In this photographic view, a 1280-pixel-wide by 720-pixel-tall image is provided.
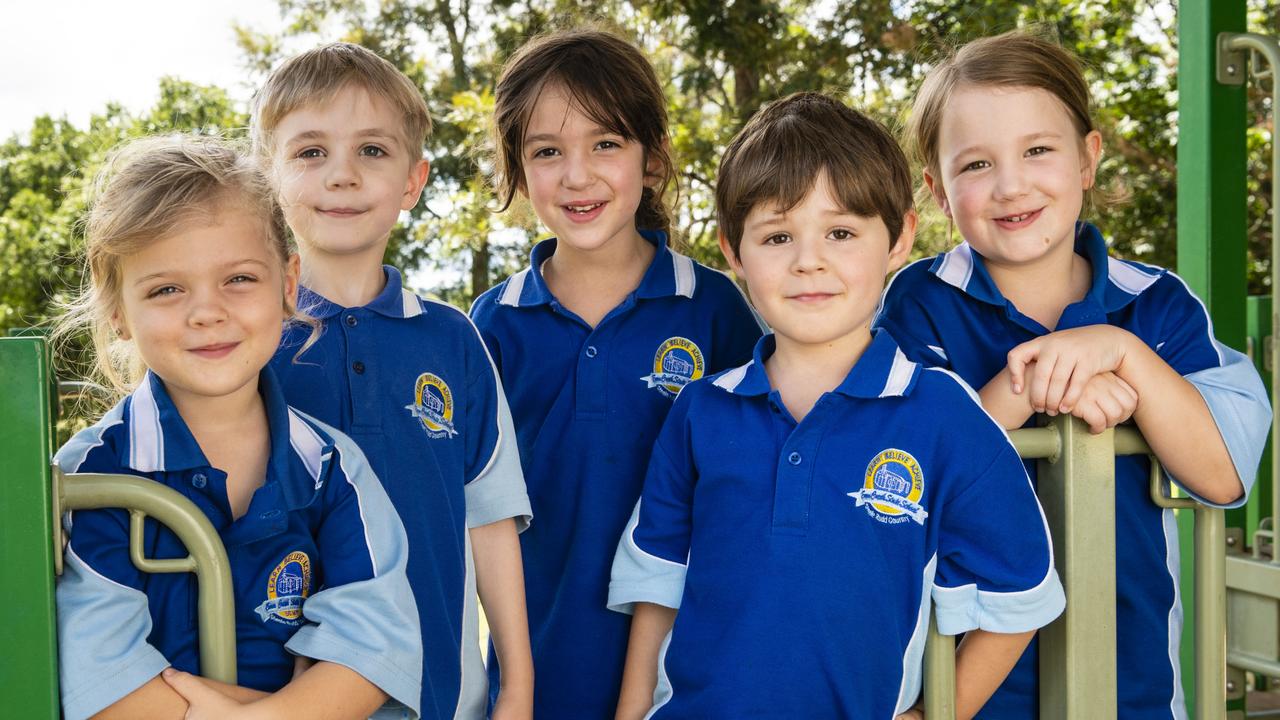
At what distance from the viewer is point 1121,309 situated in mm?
2141

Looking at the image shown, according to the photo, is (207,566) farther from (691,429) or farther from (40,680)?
(691,429)

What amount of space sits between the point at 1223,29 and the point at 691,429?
7.27ft

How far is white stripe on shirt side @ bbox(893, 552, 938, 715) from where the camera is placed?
1754 millimetres

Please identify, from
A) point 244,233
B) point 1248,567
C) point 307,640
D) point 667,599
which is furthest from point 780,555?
point 1248,567

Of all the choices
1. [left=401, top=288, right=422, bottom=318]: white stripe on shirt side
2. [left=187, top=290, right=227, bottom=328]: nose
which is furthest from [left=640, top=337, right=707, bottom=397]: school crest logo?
[left=187, top=290, right=227, bottom=328]: nose

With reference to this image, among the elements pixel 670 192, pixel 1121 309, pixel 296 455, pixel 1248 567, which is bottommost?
pixel 1248 567

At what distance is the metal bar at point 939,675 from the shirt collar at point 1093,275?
688 millimetres

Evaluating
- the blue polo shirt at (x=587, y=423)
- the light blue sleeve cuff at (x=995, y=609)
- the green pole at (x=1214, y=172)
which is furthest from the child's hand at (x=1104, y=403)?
the green pole at (x=1214, y=172)

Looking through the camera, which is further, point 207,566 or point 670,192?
point 670,192

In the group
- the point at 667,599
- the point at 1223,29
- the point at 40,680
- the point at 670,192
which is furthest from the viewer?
the point at 1223,29

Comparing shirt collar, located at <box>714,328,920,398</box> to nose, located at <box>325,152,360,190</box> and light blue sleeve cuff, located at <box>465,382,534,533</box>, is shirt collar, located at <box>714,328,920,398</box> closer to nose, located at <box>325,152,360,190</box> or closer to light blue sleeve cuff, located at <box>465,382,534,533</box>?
light blue sleeve cuff, located at <box>465,382,534,533</box>

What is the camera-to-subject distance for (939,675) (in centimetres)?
176

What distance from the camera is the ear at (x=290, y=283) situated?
6.30 feet

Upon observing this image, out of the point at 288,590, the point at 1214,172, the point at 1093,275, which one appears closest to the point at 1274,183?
the point at 1214,172
